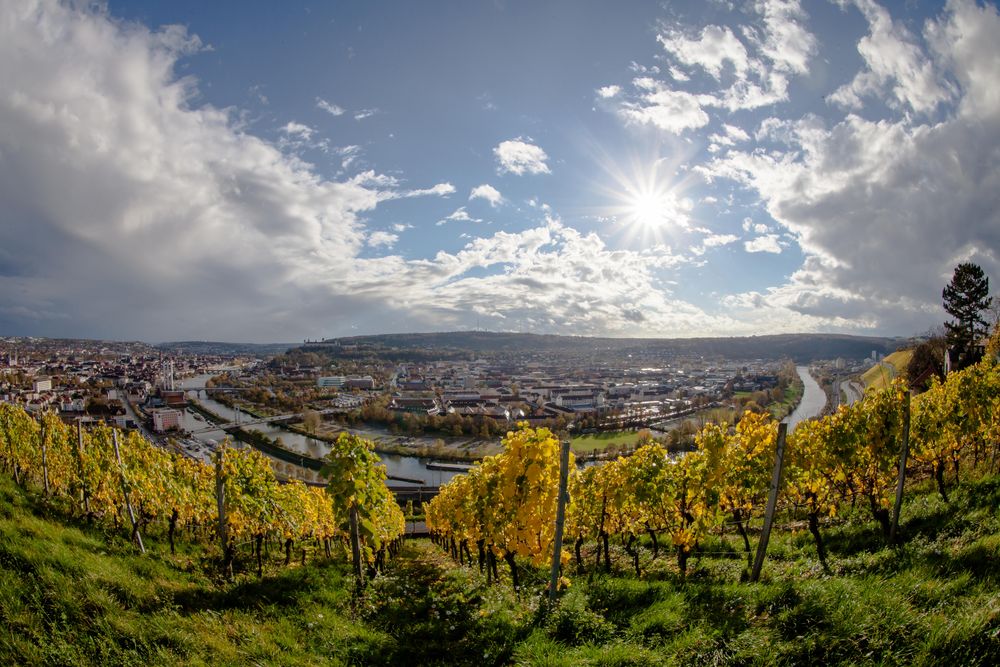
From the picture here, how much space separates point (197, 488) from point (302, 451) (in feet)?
197

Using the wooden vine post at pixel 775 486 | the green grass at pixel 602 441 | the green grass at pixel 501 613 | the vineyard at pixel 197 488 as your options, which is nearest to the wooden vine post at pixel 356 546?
the vineyard at pixel 197 488

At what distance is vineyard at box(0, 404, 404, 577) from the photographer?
7582mm

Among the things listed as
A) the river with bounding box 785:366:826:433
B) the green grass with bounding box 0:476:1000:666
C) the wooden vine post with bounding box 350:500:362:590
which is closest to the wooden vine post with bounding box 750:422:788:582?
the green grass with bounding box 0:476:1000:666

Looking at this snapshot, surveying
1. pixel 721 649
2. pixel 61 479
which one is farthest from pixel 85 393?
pixel 721 649

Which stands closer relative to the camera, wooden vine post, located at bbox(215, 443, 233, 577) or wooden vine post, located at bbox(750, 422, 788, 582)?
wooden vine post, located at bbox(750, 422, 788, 582)

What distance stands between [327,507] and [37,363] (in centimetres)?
12302

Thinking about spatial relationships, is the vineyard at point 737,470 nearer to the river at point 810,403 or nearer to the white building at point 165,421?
the river at point 810,403

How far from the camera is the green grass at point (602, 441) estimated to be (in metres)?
58.9

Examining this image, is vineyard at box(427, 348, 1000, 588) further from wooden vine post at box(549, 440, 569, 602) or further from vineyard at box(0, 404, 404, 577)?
vineyard at box(0, 404, 404, 577)

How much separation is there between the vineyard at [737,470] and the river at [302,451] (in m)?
35.2

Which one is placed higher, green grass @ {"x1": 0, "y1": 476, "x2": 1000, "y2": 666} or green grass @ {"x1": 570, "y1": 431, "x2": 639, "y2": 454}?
green grass @ {"x1": 0, "y1": 476, "x2": 1000, "y2": 666}

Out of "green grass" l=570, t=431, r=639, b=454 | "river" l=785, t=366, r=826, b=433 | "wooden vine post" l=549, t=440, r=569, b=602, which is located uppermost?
"wooden vine post" l=549, t=440, r=569, b=602

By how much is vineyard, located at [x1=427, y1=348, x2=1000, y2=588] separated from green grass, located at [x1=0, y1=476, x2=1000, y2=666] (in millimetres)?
973

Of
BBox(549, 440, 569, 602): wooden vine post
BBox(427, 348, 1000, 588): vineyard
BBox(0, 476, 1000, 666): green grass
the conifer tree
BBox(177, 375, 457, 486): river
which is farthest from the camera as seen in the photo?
BBox(177, 375, 457, 486): river
